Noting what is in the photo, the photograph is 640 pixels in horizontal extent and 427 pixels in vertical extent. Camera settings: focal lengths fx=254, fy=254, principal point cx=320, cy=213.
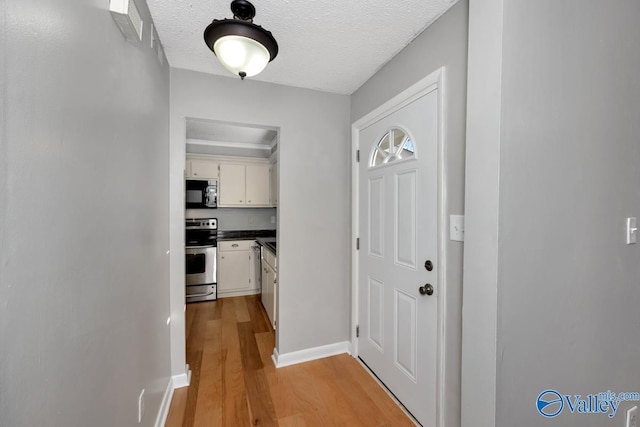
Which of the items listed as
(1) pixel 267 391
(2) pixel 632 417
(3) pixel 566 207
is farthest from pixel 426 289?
(1) pixel 267 391

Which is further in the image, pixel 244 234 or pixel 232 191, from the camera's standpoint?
pixel 244 234

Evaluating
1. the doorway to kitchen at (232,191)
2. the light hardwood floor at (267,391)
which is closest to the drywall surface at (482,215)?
the light hardwood floor at (267,391)

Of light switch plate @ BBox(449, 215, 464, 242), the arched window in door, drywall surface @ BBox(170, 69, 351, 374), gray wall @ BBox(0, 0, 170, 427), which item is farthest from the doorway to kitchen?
light switch plate @ BBox(449, 215, 464, 242)

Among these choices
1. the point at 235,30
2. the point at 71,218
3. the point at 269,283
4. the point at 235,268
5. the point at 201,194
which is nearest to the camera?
the point at 71,218

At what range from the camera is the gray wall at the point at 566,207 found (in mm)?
991

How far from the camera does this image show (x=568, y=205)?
3.65 ft

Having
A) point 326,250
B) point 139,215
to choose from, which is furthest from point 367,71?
point 139,215

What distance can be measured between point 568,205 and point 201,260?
12.6ft

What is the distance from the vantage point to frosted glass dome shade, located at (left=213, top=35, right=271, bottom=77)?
1229 millimetres

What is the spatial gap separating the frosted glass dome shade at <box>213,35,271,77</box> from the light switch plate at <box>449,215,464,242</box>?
4.25 feet

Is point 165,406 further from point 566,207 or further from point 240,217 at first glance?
point 240,217

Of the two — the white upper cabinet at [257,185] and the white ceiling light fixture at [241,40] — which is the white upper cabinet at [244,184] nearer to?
the white upper cabinet at [257,185]

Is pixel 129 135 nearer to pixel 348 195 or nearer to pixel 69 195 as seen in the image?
pixel 69 195

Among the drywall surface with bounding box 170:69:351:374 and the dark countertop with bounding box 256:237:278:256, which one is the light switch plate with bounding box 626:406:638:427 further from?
the dark countertop with bounding box 256:237:278:256
